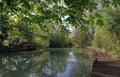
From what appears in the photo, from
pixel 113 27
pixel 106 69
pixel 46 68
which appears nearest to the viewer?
pixel 106 69

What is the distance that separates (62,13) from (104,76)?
10.3 m

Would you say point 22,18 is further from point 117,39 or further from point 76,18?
point 117,39

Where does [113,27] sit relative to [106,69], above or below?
above

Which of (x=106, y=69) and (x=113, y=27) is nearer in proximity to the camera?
(x=106, y=69)

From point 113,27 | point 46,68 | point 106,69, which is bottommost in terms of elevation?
point 46,68

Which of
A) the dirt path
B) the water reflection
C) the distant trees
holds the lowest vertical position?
the water reflection

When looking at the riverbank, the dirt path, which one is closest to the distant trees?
the riverbank

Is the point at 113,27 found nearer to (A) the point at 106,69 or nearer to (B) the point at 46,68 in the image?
(B) the point at 46,68

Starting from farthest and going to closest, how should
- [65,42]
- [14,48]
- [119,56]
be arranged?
[65,42] < [14,48] < [119,56]

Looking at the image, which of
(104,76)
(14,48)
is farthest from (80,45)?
(104,76)

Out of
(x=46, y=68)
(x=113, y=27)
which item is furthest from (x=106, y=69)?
(x=113, y=27)

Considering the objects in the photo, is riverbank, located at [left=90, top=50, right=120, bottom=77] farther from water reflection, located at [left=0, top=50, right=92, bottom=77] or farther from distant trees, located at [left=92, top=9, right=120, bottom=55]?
distant trees, located at [left=92, top=9, right=120, bottom=55]

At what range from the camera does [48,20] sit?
4.48 meters

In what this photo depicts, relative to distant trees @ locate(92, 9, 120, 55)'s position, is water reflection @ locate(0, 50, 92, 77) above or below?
below
